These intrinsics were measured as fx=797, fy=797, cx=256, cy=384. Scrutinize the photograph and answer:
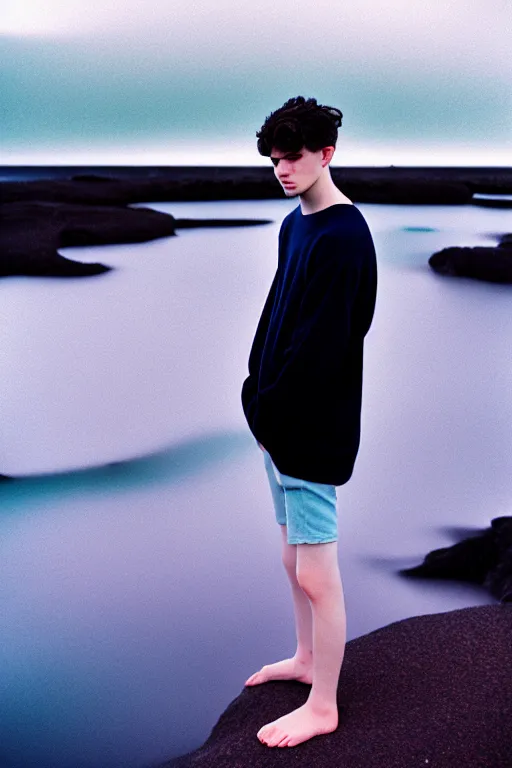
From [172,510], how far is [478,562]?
45.5 inches

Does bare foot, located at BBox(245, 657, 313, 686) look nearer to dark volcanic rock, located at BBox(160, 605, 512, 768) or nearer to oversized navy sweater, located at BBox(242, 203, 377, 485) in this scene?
dark volcanic rock, located at BBox(160, 605, 512, 768)

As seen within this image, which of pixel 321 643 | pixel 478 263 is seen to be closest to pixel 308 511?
pixel 321 643

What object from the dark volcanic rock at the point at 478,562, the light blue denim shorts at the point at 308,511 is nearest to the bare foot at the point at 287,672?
the light blue denim shorts at the point at 308,511

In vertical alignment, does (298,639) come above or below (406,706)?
above

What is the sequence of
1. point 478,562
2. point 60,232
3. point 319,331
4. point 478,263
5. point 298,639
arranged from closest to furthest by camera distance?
1. point 319,331
2. point 298,639
3. point 478,562
4. point 478,263
5. point 60,232

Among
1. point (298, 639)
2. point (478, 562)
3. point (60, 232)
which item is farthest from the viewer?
point (60, 232)

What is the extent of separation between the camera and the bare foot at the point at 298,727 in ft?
4.90

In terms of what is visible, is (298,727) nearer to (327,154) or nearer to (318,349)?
(318,349)

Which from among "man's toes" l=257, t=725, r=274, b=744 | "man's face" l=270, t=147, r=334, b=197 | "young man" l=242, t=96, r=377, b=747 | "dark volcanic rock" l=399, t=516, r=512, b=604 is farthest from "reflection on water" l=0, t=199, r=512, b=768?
"man's face" l=270, t=147, r=334, b=197

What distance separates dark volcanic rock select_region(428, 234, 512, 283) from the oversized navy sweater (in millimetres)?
7993

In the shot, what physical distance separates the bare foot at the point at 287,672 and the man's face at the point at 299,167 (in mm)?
991

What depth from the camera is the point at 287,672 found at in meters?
1.72

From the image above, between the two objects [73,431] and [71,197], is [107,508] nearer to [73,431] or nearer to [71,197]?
[73,431]

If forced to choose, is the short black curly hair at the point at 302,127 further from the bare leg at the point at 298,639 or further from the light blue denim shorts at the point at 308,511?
the bare leg at the point at 298,639
